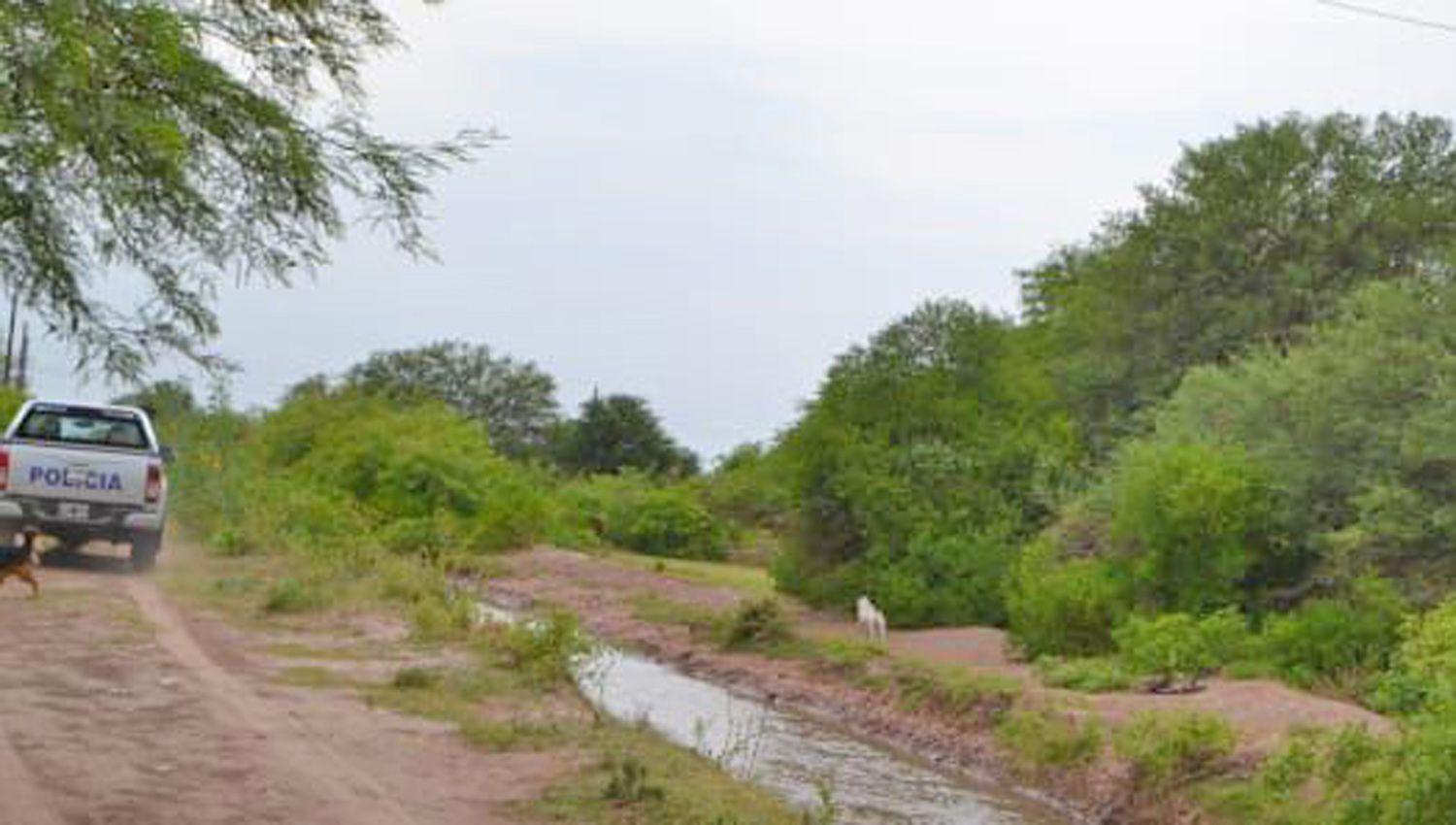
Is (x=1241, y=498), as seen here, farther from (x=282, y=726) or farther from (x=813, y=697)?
(x=282, y=726)

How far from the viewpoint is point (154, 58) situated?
855cm

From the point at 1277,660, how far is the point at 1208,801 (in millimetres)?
6175

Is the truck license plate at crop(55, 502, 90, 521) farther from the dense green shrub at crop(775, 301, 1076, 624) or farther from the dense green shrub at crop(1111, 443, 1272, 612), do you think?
the dense green shrub at crop(775, 301, 1076, 624)

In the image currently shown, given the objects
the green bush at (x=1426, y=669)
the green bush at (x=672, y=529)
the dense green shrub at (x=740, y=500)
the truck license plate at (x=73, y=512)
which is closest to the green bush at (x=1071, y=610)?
the green bush at (x=1426, y=669)

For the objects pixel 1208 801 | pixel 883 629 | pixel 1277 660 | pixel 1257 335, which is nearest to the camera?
pixel 1208 801

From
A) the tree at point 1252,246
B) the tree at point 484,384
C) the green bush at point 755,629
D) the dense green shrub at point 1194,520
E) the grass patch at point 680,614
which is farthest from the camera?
the tree at point 484,384

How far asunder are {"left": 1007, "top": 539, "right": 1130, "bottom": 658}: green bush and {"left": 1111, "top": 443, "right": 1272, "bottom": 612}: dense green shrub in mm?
596

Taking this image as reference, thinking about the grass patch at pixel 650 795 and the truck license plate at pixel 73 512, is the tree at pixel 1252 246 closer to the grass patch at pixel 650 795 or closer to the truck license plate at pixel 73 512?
the truck license plate at pixel 73 512

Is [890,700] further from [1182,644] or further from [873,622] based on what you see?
[873,622]

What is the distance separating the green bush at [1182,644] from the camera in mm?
23484

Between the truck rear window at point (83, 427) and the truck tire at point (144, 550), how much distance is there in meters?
1.20

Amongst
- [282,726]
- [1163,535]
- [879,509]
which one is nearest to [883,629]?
[879,509]

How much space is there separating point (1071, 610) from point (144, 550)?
1406 centimetres

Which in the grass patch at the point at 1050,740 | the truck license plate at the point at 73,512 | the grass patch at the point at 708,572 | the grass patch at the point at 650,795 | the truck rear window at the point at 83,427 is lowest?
the grass patch at the point at 1050,740
